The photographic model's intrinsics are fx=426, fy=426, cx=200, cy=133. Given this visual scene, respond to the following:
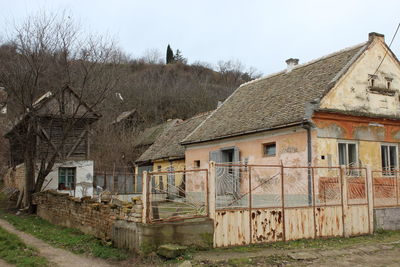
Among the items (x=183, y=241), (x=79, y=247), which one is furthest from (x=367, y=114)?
(x=79, y=247)

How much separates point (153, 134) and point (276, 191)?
966 inches

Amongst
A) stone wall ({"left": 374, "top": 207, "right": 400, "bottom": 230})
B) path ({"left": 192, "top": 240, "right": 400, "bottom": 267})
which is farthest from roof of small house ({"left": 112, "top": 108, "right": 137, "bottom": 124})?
path ({"left": 192, "top": 240, "right": 400, "bottom": 267})

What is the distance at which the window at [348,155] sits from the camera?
15305 millimetres

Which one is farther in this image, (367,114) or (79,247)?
(367,114)

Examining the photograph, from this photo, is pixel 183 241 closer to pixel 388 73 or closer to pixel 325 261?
pixel 325 261

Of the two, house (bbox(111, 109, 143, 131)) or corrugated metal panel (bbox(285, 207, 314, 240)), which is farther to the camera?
house (bbox(111, 109, 143, 131))

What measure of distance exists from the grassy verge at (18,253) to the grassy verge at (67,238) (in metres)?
0.95

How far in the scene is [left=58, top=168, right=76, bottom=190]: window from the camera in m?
23.7

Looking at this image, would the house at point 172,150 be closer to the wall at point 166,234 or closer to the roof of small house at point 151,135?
the roof of small house at point 151,135

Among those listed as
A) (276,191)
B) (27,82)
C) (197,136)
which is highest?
(27,82)

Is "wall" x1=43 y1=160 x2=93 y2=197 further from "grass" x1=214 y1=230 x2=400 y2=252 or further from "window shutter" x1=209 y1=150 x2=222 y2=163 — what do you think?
"grass" x1=214 y1=230 x2=400 y2=252

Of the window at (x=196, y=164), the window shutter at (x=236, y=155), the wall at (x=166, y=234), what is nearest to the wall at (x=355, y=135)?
the window shutter at (x=236, y=155)

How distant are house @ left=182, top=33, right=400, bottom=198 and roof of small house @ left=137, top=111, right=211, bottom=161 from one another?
5.25 meters

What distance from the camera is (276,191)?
41.6ft
